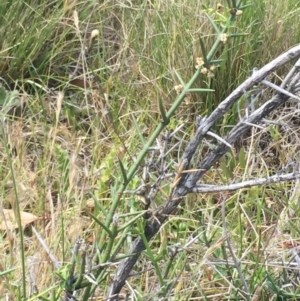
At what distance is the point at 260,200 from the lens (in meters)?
1.42

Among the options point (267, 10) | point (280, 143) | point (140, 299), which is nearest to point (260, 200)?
point (280, 143)

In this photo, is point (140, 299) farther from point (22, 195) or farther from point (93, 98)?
point (93, 98)

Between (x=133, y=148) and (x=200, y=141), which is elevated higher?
(x=200, y=141)

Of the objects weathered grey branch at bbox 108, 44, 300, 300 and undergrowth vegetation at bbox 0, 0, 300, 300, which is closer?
weathered grey branch at bbox 108, 44, 300, 300

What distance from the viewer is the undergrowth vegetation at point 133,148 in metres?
1.10

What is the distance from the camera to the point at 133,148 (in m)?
1.50

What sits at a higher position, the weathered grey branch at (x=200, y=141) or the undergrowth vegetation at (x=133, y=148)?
the weathered grey branch at (x=200, y=141)

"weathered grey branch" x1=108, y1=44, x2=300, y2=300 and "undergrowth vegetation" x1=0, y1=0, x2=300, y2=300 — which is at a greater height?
"weathered grey branch" x1=108, y1=44, x2=300, y2=300

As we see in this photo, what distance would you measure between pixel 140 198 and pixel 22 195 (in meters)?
0.51

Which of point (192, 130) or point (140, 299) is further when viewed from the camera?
point (192, 130)

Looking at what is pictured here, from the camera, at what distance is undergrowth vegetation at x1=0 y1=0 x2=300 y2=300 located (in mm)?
1096

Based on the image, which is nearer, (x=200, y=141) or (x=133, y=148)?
(x=200, y=141)

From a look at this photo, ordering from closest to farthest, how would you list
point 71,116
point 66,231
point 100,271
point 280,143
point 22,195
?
1. point 100,271
2. point 66,231
3. point 22,195
4. point 280,143
5. point 71,116

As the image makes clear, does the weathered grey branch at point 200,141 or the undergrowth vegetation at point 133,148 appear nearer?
the weathered grey branch at point 200,141
